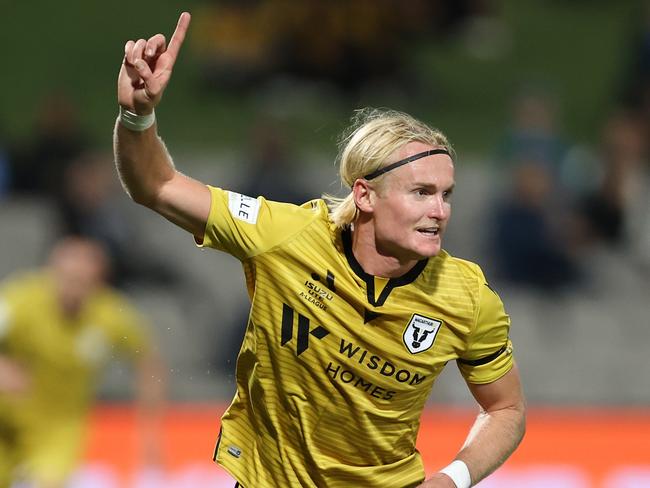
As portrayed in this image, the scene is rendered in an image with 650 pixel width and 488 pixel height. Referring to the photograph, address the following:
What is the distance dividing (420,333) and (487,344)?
0.26 meters

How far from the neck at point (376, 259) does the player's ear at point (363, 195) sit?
8cm

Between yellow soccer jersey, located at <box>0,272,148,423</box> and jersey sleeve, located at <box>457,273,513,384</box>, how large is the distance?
4.63 m

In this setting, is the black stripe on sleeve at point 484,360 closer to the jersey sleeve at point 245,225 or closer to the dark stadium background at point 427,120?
the jersey sleeve at point 245,225

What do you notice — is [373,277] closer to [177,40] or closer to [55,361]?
[177,40]

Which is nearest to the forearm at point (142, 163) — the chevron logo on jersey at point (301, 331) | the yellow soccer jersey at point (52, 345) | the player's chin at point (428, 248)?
the chevron logo on jersey at point (301, 331)

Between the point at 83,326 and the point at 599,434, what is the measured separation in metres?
3.86

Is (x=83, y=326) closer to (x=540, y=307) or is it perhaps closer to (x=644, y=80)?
(x=540, y=307)

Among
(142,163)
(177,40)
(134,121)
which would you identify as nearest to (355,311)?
(142,163)

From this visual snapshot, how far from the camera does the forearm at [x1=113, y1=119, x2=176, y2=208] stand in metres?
4.18

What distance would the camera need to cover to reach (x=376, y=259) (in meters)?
4.51

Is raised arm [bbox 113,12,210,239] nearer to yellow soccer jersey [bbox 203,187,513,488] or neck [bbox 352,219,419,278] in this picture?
yellow soccer jersey [bbox 203,187,513,488]

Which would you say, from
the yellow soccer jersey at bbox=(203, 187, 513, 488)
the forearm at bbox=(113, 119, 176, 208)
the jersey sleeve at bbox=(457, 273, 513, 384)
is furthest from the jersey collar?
the forearm at bbox=(113, 119, 176, 208)

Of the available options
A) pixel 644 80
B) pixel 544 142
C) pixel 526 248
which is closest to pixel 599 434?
pixel 526 248

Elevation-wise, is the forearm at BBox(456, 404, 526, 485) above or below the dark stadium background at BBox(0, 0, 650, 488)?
below
